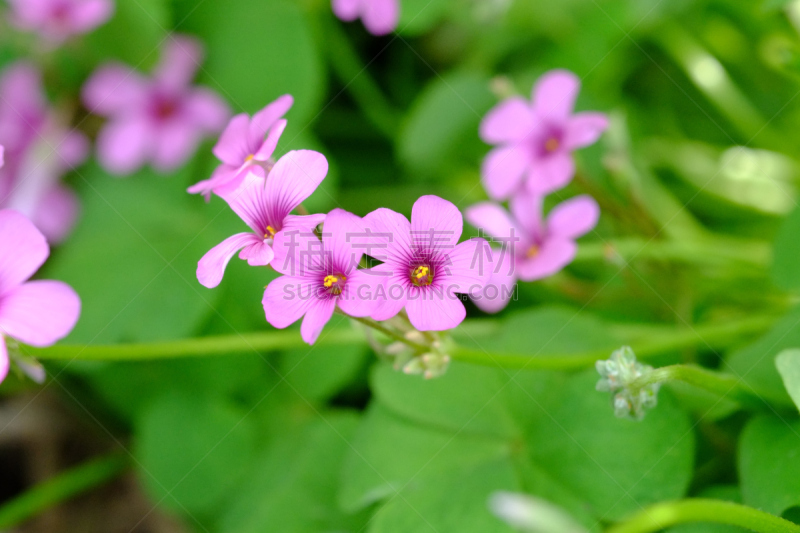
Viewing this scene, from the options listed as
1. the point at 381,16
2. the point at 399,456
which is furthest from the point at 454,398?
the point at 381,16

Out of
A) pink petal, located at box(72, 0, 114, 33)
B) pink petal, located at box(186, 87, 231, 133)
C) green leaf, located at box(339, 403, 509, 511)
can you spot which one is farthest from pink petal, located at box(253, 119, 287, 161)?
pink petal, located at box(72, 0, 114, 33)

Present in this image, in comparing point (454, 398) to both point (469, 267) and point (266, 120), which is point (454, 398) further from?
point (266, 120)

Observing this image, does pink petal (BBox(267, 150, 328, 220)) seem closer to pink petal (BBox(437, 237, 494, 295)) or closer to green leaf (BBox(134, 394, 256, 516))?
pink petal (BBox(437, 237, 494, 295))

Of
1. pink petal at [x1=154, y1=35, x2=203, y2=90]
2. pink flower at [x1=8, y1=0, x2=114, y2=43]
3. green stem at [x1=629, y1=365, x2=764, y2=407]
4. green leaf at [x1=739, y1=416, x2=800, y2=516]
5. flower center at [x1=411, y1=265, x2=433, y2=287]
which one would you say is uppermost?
pink flower at [x1=8, y1=0, x2=114, y2=43]

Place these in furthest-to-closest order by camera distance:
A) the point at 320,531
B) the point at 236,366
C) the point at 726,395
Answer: the point at 236,366 → the point at 320,531 → the point at 726,395

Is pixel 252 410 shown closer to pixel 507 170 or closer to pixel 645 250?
pixel 507 170

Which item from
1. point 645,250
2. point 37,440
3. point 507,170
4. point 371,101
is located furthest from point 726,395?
point 37,440
